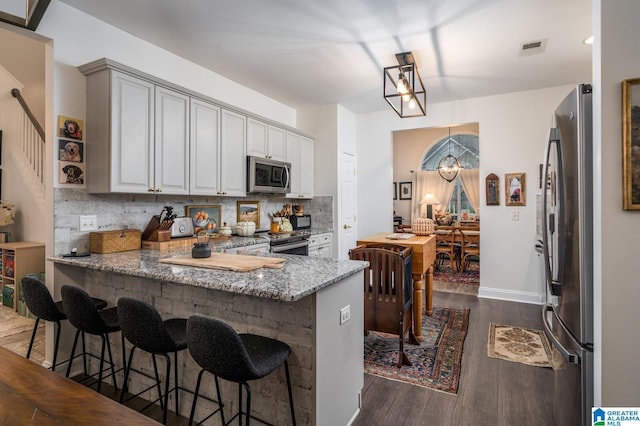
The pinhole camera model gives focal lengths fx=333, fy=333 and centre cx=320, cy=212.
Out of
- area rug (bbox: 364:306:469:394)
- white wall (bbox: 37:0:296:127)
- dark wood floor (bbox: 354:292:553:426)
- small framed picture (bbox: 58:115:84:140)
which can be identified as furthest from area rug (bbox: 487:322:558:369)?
white wall (bbox: 37:0:296:127)

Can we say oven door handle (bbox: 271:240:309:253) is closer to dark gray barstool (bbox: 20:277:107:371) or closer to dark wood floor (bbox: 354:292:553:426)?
dark wood floor (bbox: 354:292:553:426)

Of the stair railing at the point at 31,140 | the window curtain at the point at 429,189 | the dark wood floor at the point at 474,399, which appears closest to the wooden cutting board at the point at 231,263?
the dark wood floor at the point at 474,399

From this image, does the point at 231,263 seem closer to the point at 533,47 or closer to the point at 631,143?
the point at 631,143

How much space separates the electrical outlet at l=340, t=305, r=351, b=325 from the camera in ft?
6.10

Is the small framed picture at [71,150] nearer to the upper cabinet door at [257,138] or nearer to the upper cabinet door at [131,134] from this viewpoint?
the upper cabinet door at [131,134]

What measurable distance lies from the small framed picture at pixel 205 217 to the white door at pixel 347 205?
1959mm

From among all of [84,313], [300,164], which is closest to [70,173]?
[84,313]

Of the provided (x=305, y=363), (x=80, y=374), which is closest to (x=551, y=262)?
(x=305, y=363)

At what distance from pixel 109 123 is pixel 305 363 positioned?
2239 millimetres

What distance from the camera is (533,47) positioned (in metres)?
3.25

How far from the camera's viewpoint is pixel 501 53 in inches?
133

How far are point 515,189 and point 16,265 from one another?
6411 mm

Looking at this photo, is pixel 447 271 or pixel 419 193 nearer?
pixel 447 271

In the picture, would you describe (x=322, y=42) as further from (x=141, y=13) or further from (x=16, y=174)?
(x=16, y=174)
